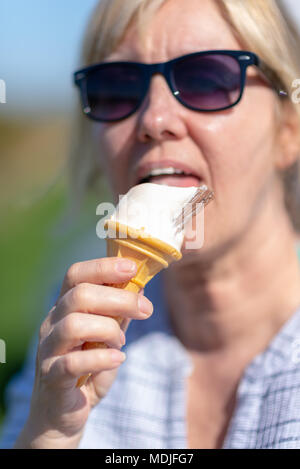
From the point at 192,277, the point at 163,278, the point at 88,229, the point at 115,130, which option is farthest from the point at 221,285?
the point at 88,229

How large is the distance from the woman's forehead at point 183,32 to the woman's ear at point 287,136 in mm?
389

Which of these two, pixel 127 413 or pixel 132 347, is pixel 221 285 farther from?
pixel 127 413

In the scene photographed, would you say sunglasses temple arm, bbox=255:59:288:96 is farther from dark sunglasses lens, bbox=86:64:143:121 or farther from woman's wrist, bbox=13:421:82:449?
woman's wrist, bbox=13:421:82:449

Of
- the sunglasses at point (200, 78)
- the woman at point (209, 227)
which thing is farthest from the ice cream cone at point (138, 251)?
the sunglasses at point (200, 78)

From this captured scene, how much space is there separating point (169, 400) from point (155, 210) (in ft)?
3.75

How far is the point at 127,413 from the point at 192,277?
26.9 inches

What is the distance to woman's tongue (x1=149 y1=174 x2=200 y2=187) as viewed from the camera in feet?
5.93

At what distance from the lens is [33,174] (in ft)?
34.9

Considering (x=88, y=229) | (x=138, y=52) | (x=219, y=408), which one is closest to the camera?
(x=138, y=52)

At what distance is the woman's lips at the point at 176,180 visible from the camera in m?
1.81

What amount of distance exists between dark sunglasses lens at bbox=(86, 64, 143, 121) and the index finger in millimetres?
872

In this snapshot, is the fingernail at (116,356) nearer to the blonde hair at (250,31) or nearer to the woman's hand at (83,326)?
the woman's hand at (83,326)

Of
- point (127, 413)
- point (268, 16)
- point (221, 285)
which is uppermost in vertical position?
point (268, 16)

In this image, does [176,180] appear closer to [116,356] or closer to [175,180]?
[175,180]
